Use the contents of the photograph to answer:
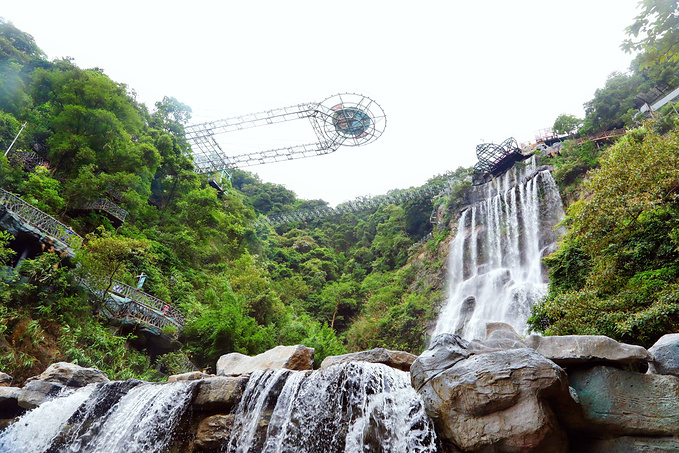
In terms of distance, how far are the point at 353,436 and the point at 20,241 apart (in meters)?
11.0

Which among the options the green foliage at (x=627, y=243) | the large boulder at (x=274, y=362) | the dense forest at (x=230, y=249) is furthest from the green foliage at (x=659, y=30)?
the large boulder at (x=274, y=362)

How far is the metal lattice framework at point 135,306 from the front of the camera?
32.2 ft

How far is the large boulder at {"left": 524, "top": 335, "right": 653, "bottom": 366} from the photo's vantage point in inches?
158

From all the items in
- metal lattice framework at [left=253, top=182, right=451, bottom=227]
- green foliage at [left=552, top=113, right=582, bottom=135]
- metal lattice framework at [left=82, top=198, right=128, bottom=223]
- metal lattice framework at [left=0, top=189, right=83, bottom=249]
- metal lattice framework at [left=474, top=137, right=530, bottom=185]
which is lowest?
metal lattice framework at [left=0, top=189, right=83, bottom=249]

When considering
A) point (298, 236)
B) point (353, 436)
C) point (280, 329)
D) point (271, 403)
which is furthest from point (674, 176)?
point (298, 236)

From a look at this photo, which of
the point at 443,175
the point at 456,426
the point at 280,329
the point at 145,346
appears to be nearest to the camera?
the point at 456,426

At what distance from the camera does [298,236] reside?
35.5m

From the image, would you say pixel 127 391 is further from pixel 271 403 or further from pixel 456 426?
pixel 456 426

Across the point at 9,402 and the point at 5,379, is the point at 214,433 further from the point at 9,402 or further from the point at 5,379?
the point at 5,379

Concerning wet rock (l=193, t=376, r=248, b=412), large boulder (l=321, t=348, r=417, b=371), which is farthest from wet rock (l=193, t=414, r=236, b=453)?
large boulder (l=321, t=348, r=417, b=371)

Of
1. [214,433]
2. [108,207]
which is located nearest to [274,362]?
[214,433]

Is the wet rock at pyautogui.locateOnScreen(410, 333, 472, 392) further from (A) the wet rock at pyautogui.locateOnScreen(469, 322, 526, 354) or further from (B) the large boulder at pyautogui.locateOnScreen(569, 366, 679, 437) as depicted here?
(B) the large boulder at pyautogui.locateOnScreen(569, 366, 679, 437)

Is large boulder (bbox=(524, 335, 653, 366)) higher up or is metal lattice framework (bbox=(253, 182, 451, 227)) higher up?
metal lattice framework (bbox=(253, 182, 451, 227))

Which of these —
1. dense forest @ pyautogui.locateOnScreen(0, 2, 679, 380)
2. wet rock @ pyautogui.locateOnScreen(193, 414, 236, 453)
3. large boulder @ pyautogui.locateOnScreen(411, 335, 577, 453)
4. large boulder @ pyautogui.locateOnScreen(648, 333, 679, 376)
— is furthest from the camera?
dense forest @ pyautogui.locateOnScreen(0, 2, 679, 380)
